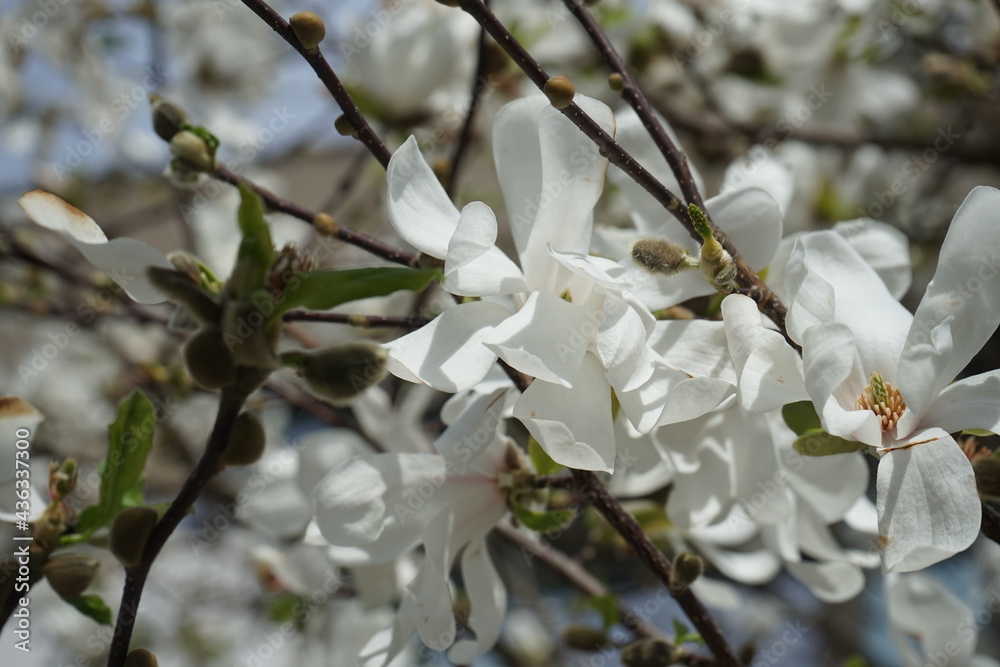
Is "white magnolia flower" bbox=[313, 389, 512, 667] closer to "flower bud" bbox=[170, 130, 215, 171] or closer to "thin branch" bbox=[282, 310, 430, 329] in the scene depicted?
"thin branch" bbox=[282, 310, 430, 329]

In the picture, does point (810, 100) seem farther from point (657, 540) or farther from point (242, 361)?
point (242, 361)

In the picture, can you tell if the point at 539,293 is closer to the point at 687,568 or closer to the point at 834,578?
the point at 687,568

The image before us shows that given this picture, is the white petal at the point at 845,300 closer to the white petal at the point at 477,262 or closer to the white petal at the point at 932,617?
the white petal at the point at 477,262

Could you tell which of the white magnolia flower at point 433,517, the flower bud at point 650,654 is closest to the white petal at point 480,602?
the white magnolia flower at point 433,517

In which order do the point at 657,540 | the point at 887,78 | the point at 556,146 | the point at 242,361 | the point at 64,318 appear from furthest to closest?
1. the point at 887,78
2. the point at 64,318
3. the point at 657,540
4. the point at 556,146
5. the point at 242,361

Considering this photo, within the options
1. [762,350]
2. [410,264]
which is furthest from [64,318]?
[762,350]

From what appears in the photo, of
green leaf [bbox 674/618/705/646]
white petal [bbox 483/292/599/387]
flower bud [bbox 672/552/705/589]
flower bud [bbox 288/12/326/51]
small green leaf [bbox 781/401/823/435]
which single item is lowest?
green leaf [bbox 674/618/705/646]
